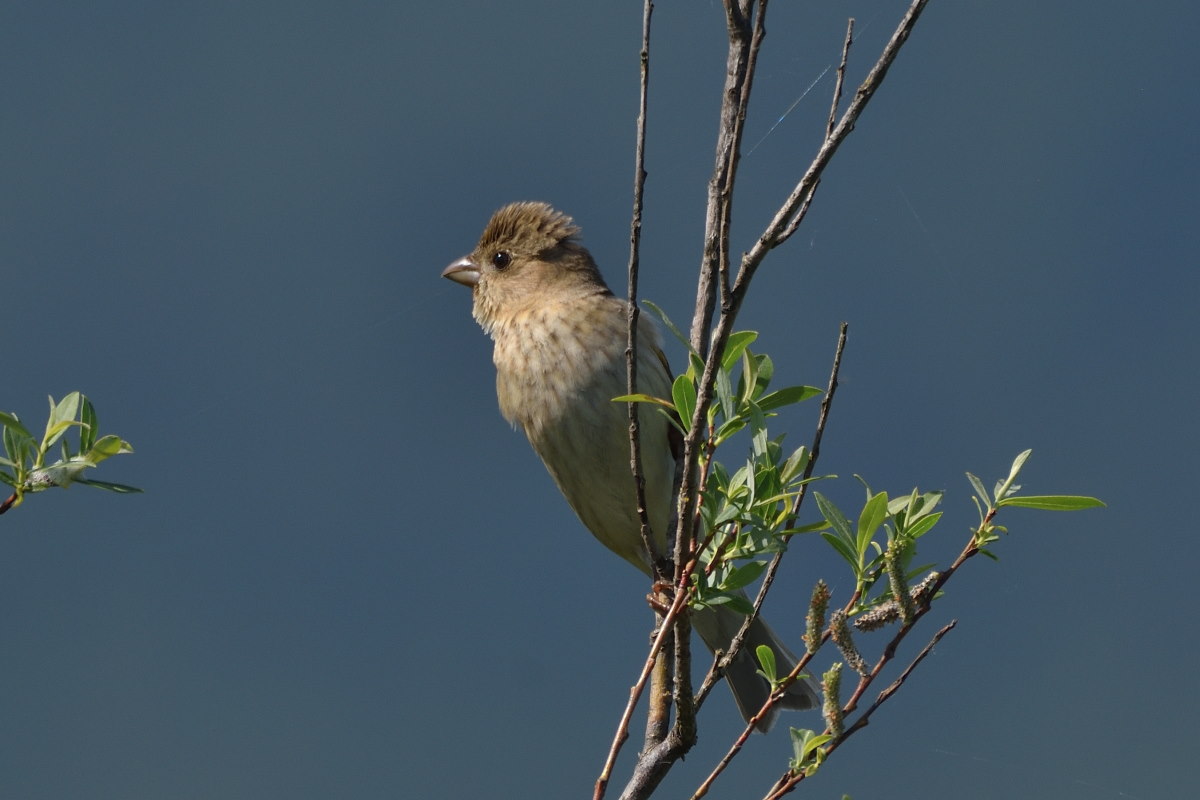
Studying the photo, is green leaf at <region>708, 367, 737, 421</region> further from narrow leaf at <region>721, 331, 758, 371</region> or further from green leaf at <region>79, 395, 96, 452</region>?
green leaf at <region>79, 395, 96, 452</region>

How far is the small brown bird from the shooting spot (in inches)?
170

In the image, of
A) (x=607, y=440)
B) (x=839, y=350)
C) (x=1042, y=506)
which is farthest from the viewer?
(x=607, y=440)

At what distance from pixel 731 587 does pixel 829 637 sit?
349 millimetres

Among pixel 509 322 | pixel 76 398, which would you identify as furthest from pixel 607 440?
pixel 76 398

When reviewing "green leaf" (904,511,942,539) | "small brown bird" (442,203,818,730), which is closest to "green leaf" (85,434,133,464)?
"green leaf" (904,511,942,539)

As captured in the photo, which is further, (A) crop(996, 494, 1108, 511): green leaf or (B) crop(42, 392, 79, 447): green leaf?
(A) crop(996, 494, 1108, 511): green leaf

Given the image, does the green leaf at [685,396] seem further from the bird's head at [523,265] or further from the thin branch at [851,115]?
the bird's head at [523,265]

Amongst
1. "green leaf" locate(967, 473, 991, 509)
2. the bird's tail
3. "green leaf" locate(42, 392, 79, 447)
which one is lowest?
the bird's tail

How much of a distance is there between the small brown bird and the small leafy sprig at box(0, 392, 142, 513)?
2.26m

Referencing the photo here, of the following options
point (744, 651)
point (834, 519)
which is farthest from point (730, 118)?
point (744, 651)

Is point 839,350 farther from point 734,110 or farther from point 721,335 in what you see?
point 734,110

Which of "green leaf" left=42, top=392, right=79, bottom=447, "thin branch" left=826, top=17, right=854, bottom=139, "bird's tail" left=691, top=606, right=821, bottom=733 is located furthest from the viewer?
"bird's tail" left=691, top=606, right=821, bottom=733

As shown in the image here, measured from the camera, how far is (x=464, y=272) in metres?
5.40

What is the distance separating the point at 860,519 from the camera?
2.32 metres
